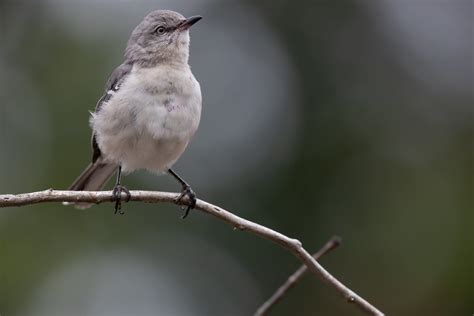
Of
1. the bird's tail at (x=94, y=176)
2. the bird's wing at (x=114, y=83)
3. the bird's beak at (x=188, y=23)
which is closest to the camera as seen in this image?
the bird's wing at (x=114, y=83)

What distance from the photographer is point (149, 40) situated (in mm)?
6238

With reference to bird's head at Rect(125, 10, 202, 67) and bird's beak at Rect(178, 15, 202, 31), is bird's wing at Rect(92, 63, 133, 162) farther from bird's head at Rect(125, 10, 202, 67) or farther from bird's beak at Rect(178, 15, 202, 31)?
bird's beak at Rect(178, 15, 202, 31)

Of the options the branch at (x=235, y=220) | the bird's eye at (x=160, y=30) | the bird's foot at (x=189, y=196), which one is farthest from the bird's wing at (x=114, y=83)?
the branch at (x=235, y=220)

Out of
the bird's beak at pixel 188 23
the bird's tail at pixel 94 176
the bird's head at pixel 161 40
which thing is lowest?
the bird's tail at pixel 94 176

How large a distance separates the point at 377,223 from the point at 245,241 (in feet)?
5.69

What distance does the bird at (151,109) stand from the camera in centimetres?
556

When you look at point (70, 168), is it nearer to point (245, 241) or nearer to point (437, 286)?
point (245, 241)

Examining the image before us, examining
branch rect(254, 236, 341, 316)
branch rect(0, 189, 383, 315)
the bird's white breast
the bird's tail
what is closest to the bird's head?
the bird's white breast

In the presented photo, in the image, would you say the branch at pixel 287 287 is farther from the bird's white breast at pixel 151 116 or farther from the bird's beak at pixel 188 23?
the bird's beak at pixel 188 23

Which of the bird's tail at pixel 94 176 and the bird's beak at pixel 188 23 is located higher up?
the bird's beak at pixel 188 23

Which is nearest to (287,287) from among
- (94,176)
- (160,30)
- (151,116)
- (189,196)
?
(189,196)

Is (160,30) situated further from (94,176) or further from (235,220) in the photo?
(235,220)

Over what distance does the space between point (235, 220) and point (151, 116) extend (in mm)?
1694

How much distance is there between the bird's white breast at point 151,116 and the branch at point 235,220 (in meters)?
1.22
